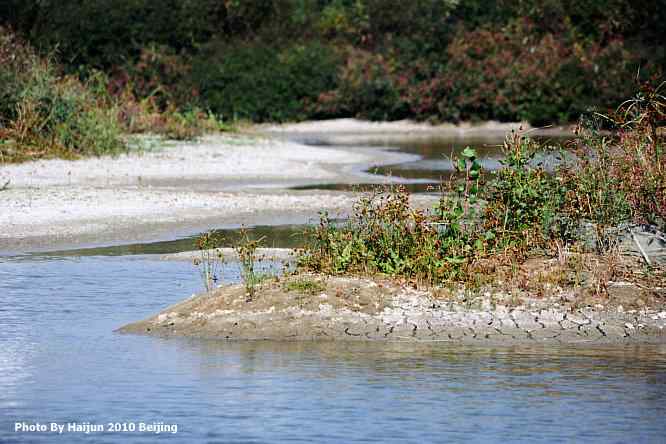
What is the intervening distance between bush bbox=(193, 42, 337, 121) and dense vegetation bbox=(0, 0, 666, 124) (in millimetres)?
49

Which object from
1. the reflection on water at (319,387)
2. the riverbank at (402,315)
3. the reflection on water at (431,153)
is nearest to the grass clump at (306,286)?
the riverbank at (402,315)

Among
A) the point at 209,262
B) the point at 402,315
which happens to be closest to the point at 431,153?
the point at 209,262

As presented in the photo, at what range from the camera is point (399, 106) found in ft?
159

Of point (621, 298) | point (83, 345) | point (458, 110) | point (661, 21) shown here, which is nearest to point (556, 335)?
point (621, 298)

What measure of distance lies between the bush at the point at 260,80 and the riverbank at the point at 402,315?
35.9 meters

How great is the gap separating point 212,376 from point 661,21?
4172cm

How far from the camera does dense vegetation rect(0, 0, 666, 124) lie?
46.2 m

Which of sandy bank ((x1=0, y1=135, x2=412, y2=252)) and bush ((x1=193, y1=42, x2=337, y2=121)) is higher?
bush ((x1=193, y1=42, x2=337, y2=121))

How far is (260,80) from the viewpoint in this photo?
159 feet

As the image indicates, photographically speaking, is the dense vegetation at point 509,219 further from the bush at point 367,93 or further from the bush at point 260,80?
the bush at point 260,80

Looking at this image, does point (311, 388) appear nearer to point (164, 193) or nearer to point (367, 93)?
point (164, 193)

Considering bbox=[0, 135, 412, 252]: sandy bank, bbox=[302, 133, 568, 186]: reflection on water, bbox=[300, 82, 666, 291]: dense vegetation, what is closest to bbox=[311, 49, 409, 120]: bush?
bbox=[302, 133, 568, 186]: reflection on water

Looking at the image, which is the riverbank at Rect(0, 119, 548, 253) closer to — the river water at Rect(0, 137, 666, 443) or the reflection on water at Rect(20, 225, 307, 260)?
the reflection on water at Rect(20, 225, 307, 260)

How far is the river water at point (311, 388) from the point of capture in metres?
8.40
